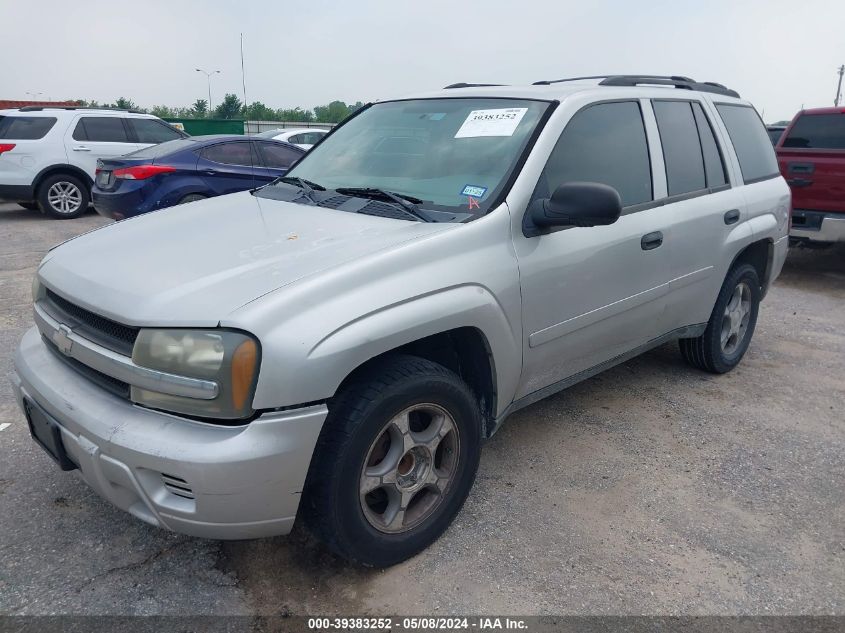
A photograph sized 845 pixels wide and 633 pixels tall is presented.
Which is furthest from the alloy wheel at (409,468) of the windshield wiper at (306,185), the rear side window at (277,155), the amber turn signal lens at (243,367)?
the rear side window at (277,155)

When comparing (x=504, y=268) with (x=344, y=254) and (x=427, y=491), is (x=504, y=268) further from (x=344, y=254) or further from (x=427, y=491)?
(x=427, y=491)

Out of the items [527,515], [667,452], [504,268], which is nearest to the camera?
[504,268]

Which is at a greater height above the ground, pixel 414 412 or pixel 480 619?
pixel 414 412

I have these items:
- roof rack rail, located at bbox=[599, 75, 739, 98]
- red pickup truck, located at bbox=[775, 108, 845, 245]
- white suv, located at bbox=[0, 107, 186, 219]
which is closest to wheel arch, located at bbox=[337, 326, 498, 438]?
roof rack rail, located at bbox=[599, 75, 739, 98]

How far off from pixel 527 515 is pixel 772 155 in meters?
3.34

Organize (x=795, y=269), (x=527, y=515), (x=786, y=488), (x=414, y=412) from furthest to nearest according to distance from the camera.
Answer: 1. (x=795, y=269)
2. (x=786, y=488)
3. (x=527, y=515)
4. (x=414, y=412)

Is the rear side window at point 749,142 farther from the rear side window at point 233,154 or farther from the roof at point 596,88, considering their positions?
the rear side window at point 233,154

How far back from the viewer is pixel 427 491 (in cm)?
265

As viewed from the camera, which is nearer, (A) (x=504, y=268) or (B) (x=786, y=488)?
(A) (x=504, y=268)

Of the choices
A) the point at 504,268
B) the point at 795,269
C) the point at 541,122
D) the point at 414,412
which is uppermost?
the point at 541,122

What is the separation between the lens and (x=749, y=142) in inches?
175

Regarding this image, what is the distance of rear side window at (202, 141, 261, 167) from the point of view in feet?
26.6

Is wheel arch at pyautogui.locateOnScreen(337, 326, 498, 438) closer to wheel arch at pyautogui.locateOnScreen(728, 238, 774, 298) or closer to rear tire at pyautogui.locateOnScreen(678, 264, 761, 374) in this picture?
rear tire at pyautogui.locateOnScreen(678, 264, 761, 374)

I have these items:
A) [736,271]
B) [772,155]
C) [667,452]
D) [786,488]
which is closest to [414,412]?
[667,452]
